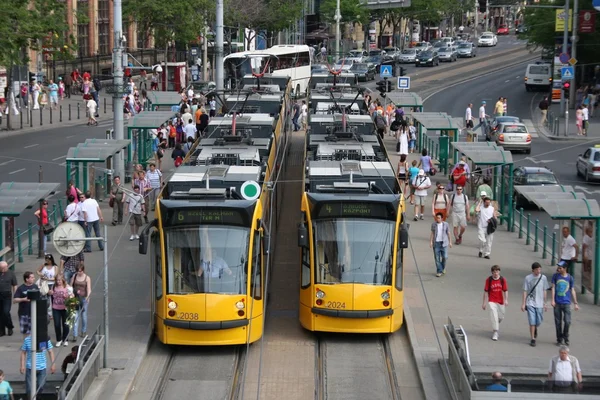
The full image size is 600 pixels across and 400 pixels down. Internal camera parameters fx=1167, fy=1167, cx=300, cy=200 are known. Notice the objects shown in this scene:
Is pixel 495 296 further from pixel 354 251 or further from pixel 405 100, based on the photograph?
pixel 405 100

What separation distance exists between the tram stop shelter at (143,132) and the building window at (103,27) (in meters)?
37.7

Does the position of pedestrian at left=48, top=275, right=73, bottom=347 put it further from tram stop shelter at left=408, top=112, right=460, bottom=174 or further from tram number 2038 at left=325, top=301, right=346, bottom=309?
tram stop shelter at left=408, top=112, right=460, bottom=174

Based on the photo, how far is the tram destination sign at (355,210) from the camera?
19.1 m

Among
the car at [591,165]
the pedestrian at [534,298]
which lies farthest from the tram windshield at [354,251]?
the car at [591,165]

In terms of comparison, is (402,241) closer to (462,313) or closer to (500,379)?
(462,313)

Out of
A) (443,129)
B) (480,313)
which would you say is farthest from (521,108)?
(480,313)

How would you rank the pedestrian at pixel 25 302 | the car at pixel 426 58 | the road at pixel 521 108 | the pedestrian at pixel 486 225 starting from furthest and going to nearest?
the car at pixel 426 58 < the road at pixel 521 108 < the pedestrian at pixel 486 225 < the pedestrian at pixel 25 302

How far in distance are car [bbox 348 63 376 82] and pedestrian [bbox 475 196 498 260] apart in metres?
51.5

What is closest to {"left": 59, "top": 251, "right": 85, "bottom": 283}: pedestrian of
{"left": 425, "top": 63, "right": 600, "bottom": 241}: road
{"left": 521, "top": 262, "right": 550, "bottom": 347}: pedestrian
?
{"left": 521, "top": 262, "right": 550, "bottom": 347}: pedestrian

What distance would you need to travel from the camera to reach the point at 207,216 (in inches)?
731

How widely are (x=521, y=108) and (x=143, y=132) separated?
3285 centimetres

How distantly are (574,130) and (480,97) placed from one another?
15087 millimetres

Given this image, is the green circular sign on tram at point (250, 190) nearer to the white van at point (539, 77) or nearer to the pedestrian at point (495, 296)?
the pedestrian at point (495, 296)

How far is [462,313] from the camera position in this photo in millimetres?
21297
